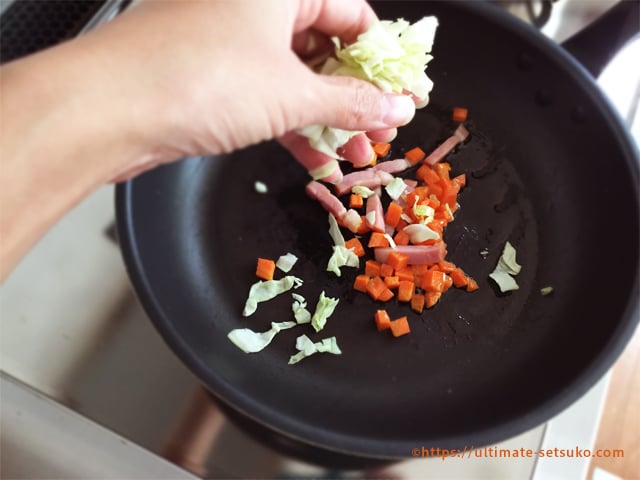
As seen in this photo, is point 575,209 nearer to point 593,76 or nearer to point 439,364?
point 593,76

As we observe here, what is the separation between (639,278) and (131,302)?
71cm

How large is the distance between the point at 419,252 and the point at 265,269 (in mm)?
221

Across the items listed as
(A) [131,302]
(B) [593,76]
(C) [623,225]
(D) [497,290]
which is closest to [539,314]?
(D) [497,290]

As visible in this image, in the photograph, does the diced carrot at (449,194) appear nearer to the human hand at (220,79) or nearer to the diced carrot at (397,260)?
the diced carrot at (397,260)

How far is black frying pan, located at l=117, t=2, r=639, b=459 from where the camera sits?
0.72 m

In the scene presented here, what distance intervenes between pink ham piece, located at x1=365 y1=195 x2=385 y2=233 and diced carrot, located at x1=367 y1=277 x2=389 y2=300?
0.08 meters

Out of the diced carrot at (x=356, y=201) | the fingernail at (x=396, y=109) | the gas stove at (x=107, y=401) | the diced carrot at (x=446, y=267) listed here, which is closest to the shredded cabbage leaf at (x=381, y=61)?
the fingernail at (x=396, y=109)

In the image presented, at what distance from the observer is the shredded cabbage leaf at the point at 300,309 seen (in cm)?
81

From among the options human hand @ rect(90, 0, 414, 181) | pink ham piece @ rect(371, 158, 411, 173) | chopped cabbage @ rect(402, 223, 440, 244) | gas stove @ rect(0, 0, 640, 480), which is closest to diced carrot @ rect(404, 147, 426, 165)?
pink ham piece @ rect(371, 158, 411, 173)

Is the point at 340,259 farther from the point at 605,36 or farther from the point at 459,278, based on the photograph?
the point at 605,36

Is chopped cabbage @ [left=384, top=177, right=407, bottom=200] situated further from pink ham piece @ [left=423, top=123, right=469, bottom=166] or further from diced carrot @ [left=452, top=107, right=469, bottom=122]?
diced carrot @ [left=452, top=107, right=469, bottom=122]

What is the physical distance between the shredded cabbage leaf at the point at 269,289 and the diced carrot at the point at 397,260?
133 millimetres

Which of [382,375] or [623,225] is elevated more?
[623,225]

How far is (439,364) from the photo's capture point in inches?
31.0
